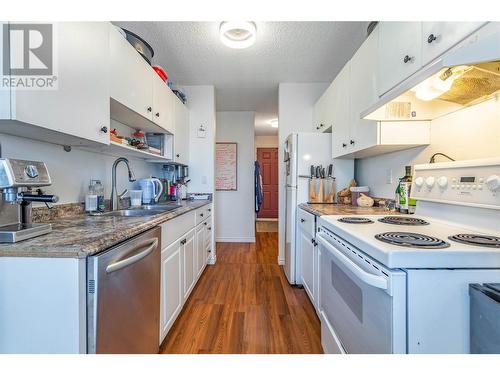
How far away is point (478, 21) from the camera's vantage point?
843 millimetres

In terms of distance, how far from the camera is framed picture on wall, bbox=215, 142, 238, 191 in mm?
4293

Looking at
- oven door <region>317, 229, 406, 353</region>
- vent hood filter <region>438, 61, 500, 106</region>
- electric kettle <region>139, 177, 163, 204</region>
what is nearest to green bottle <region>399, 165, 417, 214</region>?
vent hood filter <region>438, 61, 500, 106</region>

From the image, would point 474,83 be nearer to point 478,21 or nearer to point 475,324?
point 478,21

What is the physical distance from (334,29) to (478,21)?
134 cm

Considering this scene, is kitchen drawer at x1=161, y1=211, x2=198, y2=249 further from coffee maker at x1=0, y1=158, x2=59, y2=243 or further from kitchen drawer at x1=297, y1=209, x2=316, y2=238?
kitchen drawer at x1=297, y1=209, x2=316, y2=238

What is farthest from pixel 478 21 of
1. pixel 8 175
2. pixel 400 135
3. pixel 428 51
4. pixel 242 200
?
pixel 242 200

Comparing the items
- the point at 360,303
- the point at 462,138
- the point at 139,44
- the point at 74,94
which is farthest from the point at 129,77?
the point at 462,138

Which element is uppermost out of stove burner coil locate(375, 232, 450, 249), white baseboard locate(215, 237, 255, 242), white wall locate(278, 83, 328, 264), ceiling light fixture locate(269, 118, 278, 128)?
ceiling light fixture locate(269, 118, 278, 128)

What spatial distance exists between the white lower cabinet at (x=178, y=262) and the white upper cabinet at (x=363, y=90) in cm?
147

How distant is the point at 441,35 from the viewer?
0.98 m

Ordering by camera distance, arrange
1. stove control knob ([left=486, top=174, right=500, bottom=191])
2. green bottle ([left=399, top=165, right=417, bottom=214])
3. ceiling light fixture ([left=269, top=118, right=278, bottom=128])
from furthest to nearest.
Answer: ceiling light fixture ([left=269, top=118, right=278, bottom=128])
green bottle ([left=399, top=165, right=417, bottom=214])
stove control knob ([left=486, top=174, right=500, bottom=191])

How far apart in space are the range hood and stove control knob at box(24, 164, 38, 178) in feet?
5.13

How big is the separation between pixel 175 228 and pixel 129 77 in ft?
3.50

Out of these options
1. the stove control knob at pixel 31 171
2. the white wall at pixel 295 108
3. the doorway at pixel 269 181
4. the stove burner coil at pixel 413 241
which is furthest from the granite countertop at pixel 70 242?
the doorway at pixel 269 181
